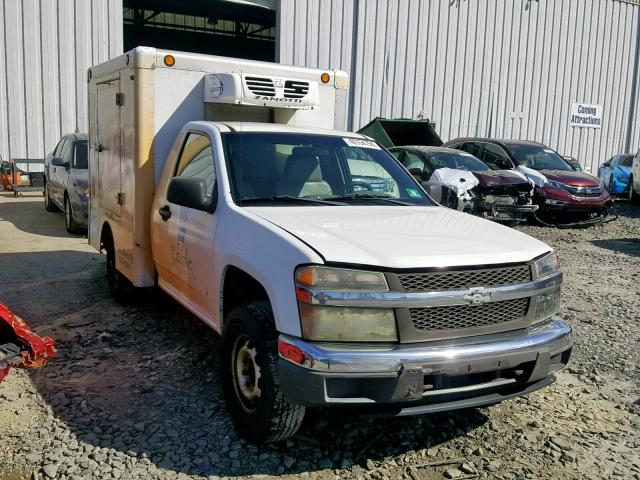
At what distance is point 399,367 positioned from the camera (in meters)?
2.99

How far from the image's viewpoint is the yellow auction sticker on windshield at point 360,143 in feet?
16.1

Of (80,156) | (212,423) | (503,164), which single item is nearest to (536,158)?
(503,164)

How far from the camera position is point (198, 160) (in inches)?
184

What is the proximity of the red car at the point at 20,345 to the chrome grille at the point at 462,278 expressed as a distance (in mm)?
2420

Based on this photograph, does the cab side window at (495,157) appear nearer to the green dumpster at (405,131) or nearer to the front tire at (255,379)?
the green dumpster at (405,131)

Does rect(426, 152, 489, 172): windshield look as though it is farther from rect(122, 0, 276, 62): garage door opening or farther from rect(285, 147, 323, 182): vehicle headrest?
rect(122, 0, 276, 62): garage door opening

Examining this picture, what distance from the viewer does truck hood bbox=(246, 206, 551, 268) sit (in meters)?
3.15

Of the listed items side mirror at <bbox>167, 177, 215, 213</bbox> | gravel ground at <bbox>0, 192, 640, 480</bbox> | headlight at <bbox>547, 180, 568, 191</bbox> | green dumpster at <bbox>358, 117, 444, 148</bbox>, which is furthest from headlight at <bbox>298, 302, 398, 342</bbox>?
green dumpster at <bbox>358, 117, 444, 148</bbox>

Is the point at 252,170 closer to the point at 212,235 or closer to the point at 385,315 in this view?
the point at 212,235

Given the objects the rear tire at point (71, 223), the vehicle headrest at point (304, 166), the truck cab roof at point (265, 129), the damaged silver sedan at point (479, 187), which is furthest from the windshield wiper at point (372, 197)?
the rear tire at point (71, 223)

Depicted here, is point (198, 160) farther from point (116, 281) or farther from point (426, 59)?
point (426, 59)

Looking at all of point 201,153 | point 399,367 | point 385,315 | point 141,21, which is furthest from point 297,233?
point 141,21

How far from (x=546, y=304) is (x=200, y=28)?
97.4 ft

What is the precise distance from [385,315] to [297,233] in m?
0.67
